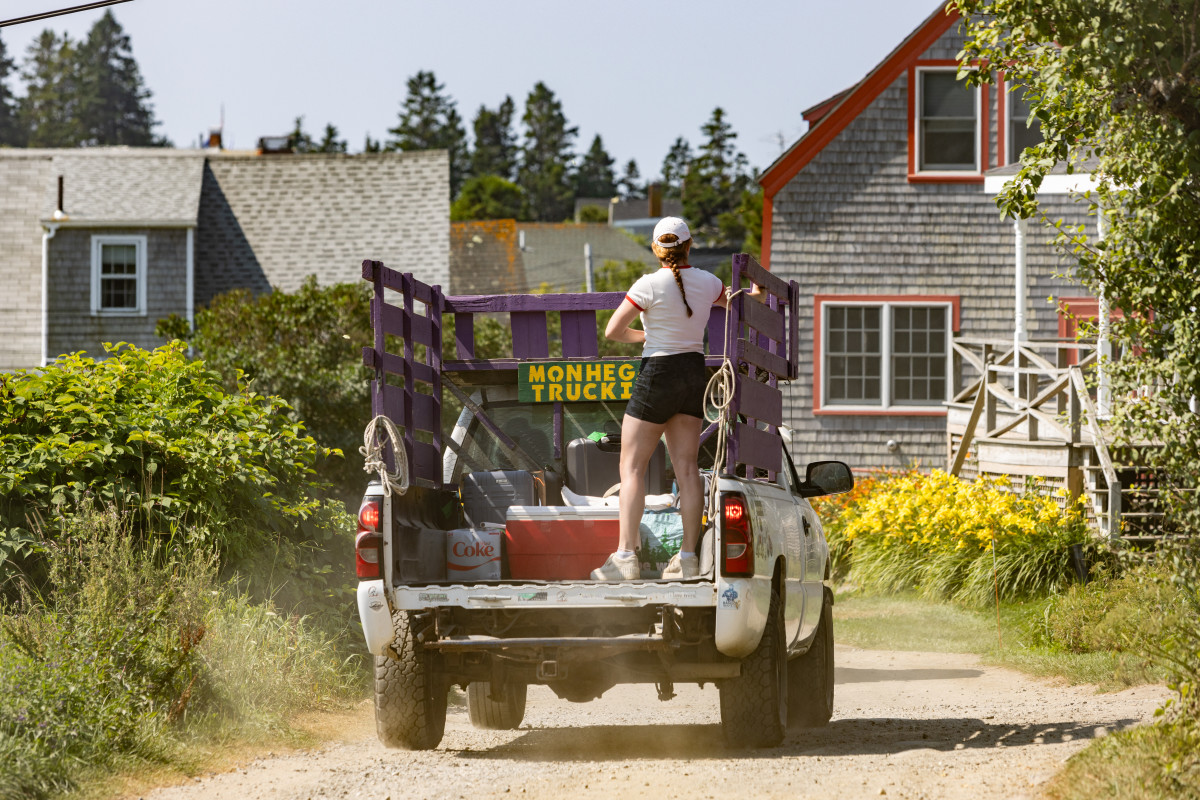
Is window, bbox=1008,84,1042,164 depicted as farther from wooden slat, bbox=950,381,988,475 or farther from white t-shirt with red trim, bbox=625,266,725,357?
white t-shirt with red trim, bbox=625,266,725,357

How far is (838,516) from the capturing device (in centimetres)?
1886

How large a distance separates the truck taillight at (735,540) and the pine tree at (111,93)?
115197 millimetres

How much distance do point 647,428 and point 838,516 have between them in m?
12.0

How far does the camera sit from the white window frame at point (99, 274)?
29.1 meters

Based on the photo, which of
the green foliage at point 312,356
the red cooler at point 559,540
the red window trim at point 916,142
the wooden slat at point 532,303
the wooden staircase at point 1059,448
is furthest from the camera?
the green foliage at point 312,356

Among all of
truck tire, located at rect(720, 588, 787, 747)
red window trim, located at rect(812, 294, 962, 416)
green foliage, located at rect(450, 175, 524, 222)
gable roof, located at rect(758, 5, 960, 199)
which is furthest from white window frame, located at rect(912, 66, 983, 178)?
green foliage, located at rect(450, 175, 524, 222)

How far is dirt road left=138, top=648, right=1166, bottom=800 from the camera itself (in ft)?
20.5

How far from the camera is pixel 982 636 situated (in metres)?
13.4

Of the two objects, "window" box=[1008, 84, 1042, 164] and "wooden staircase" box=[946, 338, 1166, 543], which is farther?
"window" box=[1008, 84, 1042, 164]

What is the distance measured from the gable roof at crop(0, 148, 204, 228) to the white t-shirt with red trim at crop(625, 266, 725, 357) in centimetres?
2329

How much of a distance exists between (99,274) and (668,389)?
2407 cm

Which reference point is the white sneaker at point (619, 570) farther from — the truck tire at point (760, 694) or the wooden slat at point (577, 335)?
the wooden slat at point (577, 335)

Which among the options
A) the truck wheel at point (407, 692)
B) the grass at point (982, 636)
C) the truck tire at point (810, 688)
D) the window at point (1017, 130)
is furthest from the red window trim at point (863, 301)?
the truck wheel at point (407, 692)

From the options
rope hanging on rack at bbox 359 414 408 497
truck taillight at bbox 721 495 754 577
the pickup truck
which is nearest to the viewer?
truck taillight at bbox 721 495 754 577
